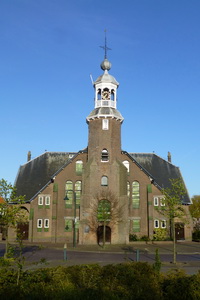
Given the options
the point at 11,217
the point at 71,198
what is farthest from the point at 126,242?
the point at 11,217

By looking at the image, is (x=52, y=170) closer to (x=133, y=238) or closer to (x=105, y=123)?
(x=105, y=123)

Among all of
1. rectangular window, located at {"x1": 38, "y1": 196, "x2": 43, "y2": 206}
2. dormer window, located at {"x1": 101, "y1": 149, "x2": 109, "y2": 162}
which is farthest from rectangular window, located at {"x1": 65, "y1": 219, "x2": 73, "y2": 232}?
dormer window, located at {"x1": 101, "y1": 149, "x2": 109, "y2": 162}

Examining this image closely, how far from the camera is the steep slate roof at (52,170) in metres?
47.6

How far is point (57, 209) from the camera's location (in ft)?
148

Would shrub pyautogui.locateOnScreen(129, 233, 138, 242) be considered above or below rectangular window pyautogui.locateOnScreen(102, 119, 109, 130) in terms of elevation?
below

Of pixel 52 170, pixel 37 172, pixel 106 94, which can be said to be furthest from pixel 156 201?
pixel 37 172

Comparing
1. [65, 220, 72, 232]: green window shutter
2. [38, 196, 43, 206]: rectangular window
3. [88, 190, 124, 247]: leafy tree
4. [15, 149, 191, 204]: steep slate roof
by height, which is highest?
[15, 149, 191, 204]: steep slate roof

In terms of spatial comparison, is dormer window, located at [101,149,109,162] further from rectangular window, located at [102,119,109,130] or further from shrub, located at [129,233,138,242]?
shrub, located at [129,233,138,242]

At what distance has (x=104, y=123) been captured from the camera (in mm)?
42219

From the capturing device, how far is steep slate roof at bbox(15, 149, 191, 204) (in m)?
47.6

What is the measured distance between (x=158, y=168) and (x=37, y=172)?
19198 mm

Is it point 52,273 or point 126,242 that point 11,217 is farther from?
point 126,242

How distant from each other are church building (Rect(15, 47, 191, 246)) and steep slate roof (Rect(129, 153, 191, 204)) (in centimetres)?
17

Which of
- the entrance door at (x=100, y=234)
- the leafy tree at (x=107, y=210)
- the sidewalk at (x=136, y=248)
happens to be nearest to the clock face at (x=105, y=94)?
the leafy tree at (x=107, y=210)
